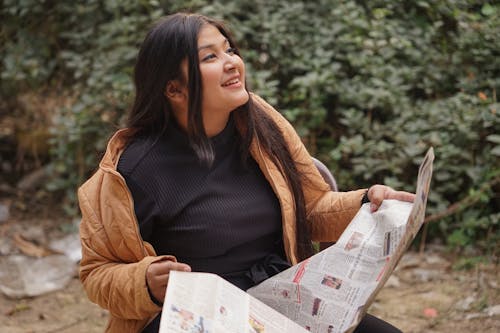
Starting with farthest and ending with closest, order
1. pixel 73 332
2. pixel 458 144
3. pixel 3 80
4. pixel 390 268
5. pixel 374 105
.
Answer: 1. pixel 3 80
2. pixel 374 105
3. pixel 458 144
4. pixel 73 332
5. pixel 390 268

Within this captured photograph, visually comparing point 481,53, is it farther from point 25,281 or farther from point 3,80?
point 3,80

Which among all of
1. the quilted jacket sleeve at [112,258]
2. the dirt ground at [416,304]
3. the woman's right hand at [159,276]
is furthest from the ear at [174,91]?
the dirt ground at [416,304]

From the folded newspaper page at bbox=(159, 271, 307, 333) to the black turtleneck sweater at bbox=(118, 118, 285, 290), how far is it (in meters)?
0.27

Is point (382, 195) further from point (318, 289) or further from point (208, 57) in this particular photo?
point (208, 57)

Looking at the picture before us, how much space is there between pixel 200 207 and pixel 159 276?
11.3 inches

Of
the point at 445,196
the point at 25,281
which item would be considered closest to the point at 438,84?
the point at 445,196

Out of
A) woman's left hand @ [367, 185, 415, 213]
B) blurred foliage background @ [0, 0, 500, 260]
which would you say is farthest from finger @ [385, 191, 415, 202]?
blurred foliage background @ [0, 0, 500, 260]

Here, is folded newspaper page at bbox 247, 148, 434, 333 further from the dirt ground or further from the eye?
the dirt ground

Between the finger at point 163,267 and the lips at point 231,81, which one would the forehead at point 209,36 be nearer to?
the lips at point 231,81

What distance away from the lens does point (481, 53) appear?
148 inches

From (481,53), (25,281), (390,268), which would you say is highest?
(390,268)

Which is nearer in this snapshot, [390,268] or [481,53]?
[390,268]

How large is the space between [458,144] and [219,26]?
6.68ft

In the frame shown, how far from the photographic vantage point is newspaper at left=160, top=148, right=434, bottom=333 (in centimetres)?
149
